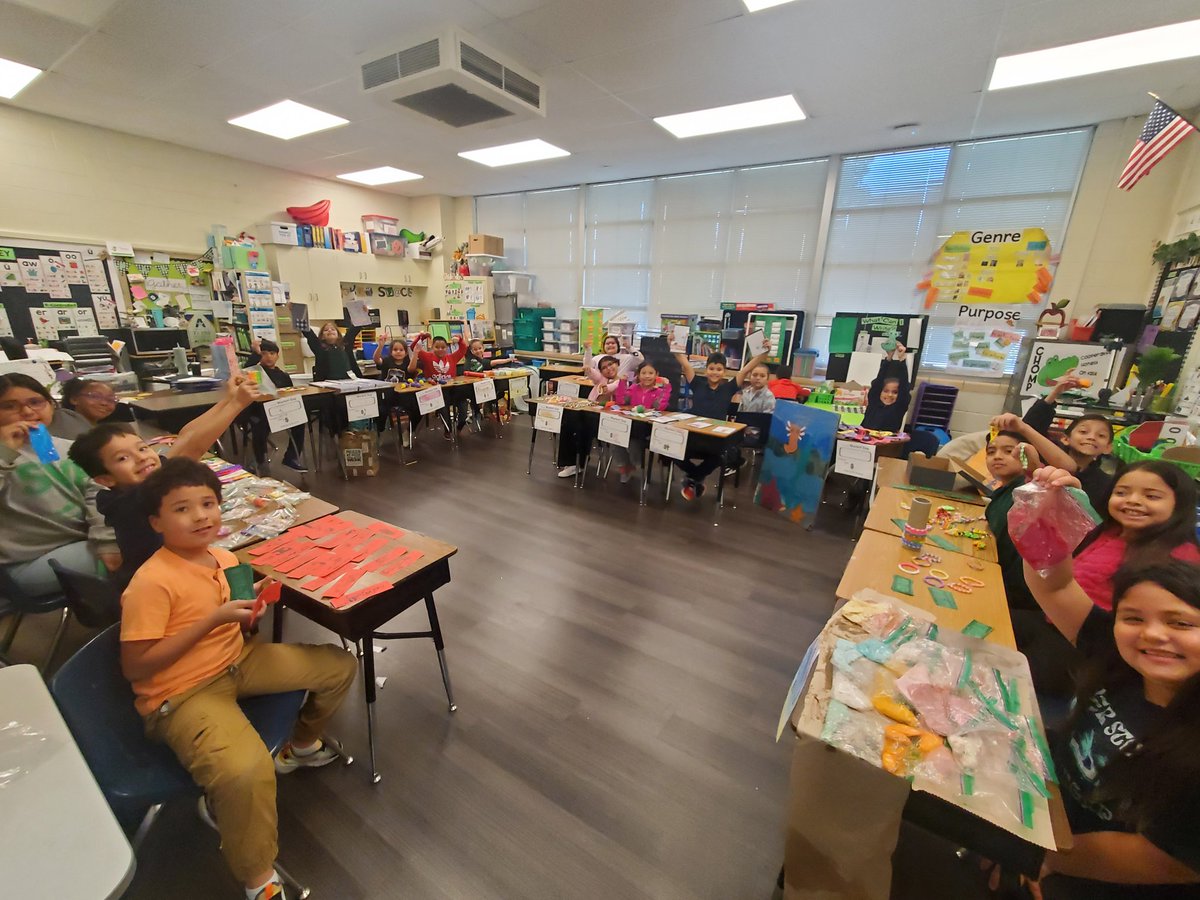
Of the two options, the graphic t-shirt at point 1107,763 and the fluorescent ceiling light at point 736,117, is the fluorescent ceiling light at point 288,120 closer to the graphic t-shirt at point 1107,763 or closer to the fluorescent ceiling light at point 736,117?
the fluorescent ceiling light at point 736,117

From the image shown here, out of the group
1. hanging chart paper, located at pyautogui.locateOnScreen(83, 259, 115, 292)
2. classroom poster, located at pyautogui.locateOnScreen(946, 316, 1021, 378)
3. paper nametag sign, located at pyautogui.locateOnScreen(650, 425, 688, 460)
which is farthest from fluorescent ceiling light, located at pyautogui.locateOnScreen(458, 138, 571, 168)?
classroom poster, located at pyautogui.locateOnScreen(946, 316, 1021, 378)

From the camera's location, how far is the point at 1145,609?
943mm

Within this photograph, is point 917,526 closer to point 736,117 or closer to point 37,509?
point 37,509

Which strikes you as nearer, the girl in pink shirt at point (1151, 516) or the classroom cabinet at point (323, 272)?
the girl in pink shirt at point (1151, 516)

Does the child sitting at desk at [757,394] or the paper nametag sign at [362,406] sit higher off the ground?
the child sitting at desk at [757,394]

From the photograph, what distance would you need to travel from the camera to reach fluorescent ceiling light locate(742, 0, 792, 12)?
8.16ft

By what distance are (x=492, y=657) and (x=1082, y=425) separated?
297 centimetres

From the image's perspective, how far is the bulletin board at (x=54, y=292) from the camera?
14.9 ft

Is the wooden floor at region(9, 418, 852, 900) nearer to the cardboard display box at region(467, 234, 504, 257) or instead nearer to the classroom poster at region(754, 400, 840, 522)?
the classroom poster at region(754, 400, 840, 522)

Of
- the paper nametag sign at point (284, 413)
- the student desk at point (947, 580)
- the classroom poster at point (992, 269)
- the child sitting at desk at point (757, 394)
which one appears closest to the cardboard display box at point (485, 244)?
the paper nametag sign at point (284, 413)

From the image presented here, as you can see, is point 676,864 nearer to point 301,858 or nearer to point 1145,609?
point 301,858

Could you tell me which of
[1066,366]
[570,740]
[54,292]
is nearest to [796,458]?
[1066,366]

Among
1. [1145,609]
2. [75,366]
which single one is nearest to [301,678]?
[1145,609]

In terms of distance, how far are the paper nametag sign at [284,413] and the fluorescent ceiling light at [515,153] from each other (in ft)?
11.3
